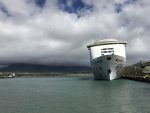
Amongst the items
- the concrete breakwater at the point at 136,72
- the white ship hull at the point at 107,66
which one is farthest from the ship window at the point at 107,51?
the concrete breakwater at the point at 136,72

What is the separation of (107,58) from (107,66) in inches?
78.9

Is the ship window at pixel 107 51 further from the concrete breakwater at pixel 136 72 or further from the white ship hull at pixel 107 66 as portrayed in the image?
the concrete breakwater at pixel 136 72

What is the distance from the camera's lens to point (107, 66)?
3036 inches

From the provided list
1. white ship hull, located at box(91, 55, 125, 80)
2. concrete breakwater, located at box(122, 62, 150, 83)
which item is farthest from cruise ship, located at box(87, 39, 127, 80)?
concrete breakwater, located at box(122, 62, 150, 83)

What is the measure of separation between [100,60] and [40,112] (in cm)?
5082

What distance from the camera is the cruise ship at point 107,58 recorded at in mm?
77438

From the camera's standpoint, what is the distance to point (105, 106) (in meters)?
31.4

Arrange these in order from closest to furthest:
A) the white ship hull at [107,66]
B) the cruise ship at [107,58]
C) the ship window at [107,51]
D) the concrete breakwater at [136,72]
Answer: the white ship hull at [107,66] → the cruise ship at [107,58] → the ship window at [107,51] → the concrete breakwater at [136,72]

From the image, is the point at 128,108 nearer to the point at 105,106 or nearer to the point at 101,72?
the point at 105,106

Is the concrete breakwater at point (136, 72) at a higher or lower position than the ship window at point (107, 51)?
lower

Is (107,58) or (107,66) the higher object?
(107,58)

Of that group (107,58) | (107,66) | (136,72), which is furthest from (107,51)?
(136,72)

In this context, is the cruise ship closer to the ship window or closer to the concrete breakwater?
the ship window

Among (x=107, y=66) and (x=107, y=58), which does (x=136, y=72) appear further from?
(x=107, y=58)
